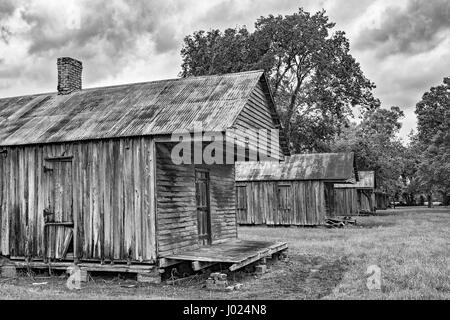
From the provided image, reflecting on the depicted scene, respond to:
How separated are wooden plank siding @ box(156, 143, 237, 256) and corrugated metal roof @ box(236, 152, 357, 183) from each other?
15735 mm

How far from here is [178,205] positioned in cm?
1354

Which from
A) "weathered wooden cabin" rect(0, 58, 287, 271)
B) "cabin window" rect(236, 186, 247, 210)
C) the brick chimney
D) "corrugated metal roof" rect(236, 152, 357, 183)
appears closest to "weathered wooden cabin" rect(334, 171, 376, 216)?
"corrugated metal roof" rect(236, 152, 357, 183)

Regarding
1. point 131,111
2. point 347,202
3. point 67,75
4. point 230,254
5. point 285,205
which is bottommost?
point 230,254

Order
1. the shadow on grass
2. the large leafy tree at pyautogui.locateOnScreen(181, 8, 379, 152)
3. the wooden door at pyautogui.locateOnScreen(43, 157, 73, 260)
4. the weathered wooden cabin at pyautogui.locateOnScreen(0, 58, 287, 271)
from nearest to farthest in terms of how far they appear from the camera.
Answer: the shadow on grass → the weathered wooden cabin at pyautogui.locateOnScreen(0, 58, 287, 271) → the wooden door at pyautogui.locateOnScreen(43, 157, 73, 260) → the large leafy tree at pyautogui.locateOnScreen(181, 8, 379, 152)

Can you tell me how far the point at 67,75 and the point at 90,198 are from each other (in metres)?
6.48

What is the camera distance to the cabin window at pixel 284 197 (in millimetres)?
31906

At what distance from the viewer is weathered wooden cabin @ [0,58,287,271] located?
12.4m

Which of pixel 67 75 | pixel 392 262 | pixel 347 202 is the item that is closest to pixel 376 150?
pixel 347 202

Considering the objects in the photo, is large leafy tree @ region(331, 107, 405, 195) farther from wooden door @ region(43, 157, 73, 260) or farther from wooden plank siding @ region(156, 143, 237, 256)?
wooden door @ region(43, 157, 73, 260)

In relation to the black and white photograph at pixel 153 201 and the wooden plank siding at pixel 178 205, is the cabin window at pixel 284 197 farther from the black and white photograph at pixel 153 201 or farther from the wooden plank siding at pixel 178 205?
the wooden plank siding at pixel 178 205

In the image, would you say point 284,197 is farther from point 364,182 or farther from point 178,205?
point 364,182

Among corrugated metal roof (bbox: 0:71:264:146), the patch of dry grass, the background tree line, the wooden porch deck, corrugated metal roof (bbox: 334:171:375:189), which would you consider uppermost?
the background tree line
